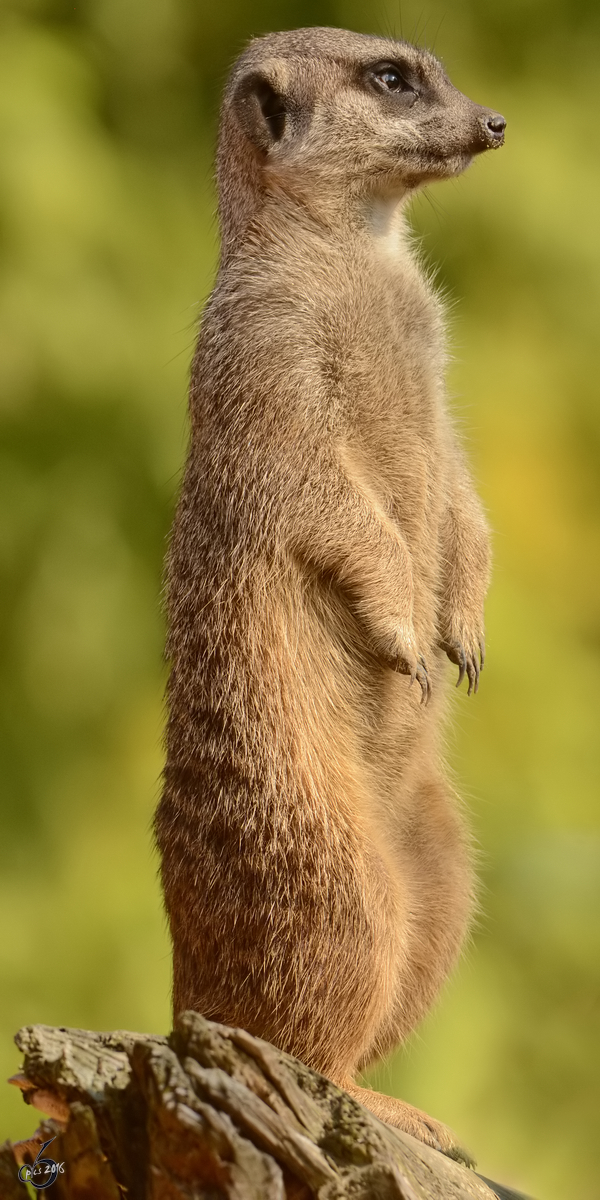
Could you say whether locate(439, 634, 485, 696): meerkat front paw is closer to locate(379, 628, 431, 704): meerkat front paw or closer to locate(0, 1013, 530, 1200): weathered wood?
locate(379, 628, 431, 704): meerkat front paw

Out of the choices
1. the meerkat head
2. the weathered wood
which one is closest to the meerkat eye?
the meerkat head

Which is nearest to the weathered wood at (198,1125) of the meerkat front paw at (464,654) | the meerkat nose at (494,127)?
the meerkat front paw at (464,654)

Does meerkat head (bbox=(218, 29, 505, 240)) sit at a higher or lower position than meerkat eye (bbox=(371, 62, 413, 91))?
lower

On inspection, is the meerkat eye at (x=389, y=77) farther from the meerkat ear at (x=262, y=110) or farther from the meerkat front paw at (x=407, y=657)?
the meerkat front paw at (x=407, y=657)

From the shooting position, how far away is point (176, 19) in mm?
3613

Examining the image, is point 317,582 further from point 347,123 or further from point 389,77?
point 389,77

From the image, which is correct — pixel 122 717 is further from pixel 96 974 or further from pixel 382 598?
pixel 382 598

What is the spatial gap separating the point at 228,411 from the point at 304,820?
71 cm

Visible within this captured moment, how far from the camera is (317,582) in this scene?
219cm

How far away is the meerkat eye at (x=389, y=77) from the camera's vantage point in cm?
231

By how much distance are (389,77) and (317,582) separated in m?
0.96

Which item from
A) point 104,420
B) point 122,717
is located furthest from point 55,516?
point 122,717

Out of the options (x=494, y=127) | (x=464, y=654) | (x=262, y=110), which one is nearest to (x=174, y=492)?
(x=464, y=654)

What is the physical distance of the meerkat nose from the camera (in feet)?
7.48
